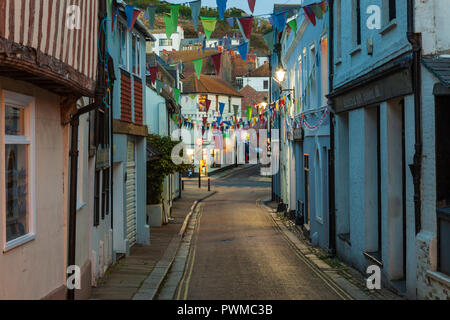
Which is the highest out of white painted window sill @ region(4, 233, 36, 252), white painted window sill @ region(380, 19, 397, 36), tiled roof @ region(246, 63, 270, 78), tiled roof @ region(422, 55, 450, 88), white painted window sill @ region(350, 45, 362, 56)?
tiled roof @ region(246, 63, 270, 78)

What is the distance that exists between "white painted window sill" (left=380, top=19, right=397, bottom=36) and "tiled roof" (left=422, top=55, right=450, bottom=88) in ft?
5.04

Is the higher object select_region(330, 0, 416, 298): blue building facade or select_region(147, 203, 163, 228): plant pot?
select_region(330, 0, 416, 298): blue building facade

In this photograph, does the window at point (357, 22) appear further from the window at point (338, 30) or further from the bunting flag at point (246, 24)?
the bunting flag at point (246, 24)

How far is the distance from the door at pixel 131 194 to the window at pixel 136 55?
2.25 meters

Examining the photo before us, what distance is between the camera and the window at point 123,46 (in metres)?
15.6

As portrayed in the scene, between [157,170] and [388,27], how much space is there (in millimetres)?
13300

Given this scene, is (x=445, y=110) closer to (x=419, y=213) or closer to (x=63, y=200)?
(x=419, y=213)

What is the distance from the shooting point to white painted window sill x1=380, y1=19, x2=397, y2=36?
402 inches

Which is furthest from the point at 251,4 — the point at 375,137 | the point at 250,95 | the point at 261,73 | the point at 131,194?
the point at 261,73

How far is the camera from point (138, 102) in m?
17.9

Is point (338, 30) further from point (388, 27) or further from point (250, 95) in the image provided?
point (250, 95)

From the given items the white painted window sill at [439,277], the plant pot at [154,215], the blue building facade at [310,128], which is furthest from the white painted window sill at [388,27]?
the plant pot at [154,215]

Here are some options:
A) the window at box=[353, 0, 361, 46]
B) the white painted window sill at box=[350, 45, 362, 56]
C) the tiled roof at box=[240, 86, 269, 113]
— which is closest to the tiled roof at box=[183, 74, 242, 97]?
the tiled roof at box=[240, 86, 269, 113]

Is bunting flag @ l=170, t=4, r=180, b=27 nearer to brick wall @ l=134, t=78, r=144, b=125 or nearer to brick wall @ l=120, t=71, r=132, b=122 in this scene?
brick wall @ l=120, t=71, r=132, b=122
